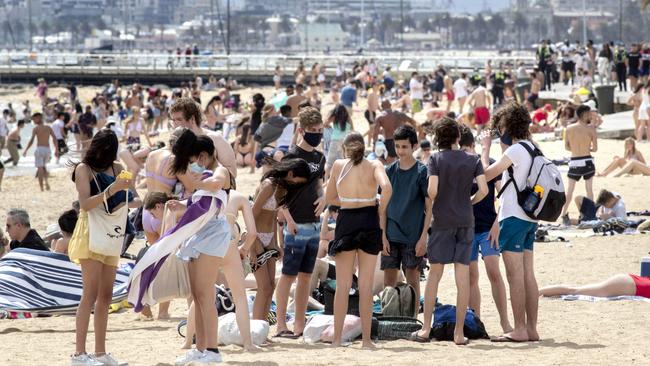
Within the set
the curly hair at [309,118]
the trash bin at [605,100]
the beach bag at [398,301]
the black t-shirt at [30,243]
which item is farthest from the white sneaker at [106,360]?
the trash bin at [605,100]

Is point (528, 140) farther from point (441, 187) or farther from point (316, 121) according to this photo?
point (316, 121)

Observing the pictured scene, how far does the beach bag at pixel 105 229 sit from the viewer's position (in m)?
6.77

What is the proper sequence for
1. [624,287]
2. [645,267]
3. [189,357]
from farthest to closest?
[645,267] < [624,287] < [189,357]

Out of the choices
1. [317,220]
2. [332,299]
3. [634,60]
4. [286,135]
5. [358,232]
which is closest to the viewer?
[358,232]

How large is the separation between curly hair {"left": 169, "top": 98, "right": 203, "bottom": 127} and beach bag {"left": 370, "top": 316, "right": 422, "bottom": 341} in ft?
5.55

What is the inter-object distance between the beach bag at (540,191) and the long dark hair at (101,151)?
242 centimetres

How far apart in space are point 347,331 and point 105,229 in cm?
173

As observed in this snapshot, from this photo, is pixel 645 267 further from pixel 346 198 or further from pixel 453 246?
pixel 346 198

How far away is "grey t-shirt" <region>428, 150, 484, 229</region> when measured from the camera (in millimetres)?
7438

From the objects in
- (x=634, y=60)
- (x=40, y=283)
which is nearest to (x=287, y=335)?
(x=40, y=283)

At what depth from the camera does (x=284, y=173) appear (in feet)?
25.5

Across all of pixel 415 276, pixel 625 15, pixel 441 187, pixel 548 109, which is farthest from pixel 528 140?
pixel 625 15

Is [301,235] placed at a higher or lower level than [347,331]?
higher

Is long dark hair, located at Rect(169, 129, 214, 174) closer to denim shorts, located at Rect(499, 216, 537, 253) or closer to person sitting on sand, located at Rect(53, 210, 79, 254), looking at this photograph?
denim shorts, located at Rect(499, 216, 537, 253)
